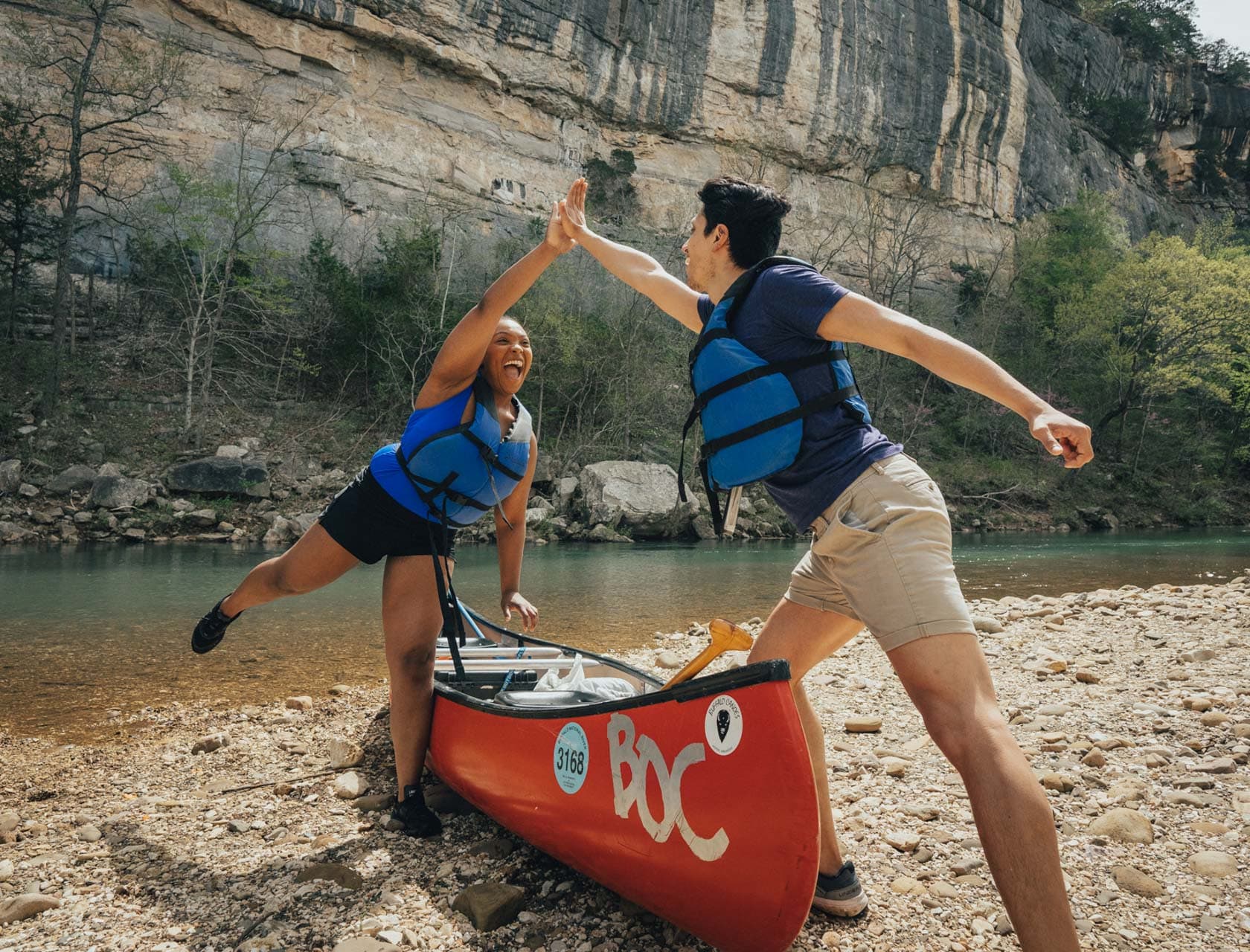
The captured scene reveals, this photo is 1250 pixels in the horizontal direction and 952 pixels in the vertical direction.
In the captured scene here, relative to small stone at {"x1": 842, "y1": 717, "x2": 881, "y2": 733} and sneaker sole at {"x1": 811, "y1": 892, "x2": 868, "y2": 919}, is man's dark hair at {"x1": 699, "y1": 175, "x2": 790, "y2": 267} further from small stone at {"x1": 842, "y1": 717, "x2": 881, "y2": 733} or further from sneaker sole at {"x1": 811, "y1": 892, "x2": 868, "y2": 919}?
small stone at {"x1": 842, "y1": 717, "x2": 881, "y2": 733}

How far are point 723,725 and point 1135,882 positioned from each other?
1.36m

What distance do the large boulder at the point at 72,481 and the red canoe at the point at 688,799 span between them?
15250 millimetres

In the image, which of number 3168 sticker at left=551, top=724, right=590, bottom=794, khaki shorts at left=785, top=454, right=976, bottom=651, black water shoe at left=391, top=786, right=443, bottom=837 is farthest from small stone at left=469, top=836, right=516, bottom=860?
khaki shorts at left=785, top=454, right=976, bottom=651

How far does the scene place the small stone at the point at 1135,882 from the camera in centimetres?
207

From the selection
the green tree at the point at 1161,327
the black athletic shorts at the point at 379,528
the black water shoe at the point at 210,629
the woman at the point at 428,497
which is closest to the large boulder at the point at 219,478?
the black water shoe at the point at 210,629

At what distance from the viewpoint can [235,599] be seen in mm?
3365

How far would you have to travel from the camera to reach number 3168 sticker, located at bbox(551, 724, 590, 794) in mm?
2066

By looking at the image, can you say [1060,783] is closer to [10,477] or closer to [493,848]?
[493,848]

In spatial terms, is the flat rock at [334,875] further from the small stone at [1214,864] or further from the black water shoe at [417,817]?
the small stone at [1214,864]

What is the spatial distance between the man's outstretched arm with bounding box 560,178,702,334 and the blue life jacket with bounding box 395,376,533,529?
0.63m

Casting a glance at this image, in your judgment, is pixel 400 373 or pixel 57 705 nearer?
pixel 57 705

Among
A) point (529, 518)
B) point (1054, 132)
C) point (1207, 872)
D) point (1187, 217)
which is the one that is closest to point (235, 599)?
point (1207, 872)

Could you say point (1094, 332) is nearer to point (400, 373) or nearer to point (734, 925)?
point (400, 373)

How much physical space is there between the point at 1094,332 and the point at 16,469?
31.9 metres
